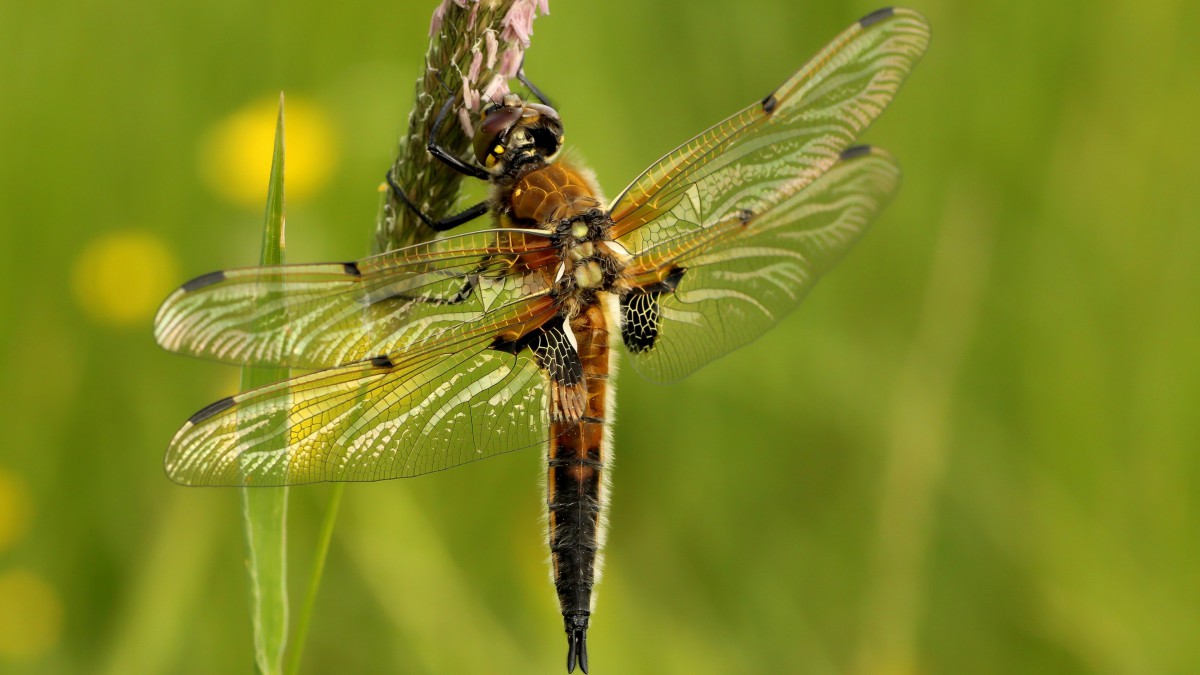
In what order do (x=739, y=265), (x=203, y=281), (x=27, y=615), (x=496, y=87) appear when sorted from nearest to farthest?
(x=203, y=281) < (x=496, y=87) < (x=739, y=265) < (x=27, y=615)

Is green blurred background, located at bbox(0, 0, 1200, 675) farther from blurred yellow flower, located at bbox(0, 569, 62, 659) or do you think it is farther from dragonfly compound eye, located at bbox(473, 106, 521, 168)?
dragonfly compound eye, located at bbox(473, 106, 521, 168)

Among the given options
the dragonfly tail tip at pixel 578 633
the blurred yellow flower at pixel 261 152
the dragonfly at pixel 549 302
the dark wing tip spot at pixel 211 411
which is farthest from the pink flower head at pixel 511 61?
the blurred yellow flower at pixel 261 152

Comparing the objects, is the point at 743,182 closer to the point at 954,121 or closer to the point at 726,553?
the point at 726,553

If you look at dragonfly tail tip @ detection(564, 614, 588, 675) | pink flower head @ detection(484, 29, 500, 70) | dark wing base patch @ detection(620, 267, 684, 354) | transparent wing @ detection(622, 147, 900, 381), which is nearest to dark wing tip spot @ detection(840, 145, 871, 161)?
transparent wing @ detection(622, 147, 900, 381)

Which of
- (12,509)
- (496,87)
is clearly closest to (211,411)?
(496,87)

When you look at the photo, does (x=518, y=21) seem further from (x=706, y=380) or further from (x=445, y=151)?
(x=706, y=380)

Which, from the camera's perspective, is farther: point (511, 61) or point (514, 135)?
point (514, 135)
